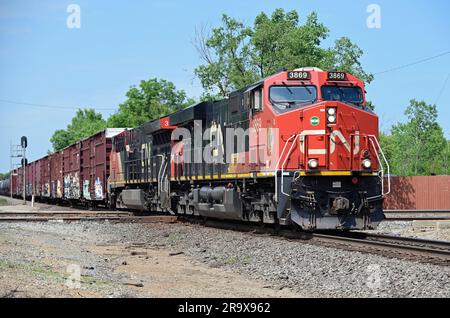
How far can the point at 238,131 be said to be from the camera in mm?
18062

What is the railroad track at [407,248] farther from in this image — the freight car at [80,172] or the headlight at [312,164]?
the freight car at [80,172]

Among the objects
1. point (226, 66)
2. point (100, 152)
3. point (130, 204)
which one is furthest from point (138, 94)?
point (130, 204)

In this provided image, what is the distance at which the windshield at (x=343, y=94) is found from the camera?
16080 millimetres

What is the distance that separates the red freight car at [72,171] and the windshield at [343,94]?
27.8 m

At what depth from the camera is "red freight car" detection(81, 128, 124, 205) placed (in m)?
34.9

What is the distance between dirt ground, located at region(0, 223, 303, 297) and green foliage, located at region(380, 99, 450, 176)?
8220cm

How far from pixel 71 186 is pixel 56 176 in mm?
6295

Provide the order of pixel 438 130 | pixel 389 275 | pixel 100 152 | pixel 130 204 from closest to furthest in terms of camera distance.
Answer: pixel 389 275, pixel 130 204, pixel 100 152, pixel 438 130

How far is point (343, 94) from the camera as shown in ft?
53.3

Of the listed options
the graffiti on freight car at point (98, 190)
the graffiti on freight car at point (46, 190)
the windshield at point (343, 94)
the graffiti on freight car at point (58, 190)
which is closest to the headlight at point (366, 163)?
the windshield at point (343, 94)

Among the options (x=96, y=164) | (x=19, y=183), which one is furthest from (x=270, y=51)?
(x=19, y=183)

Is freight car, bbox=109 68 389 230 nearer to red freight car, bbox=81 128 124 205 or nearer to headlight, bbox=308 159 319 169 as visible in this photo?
headlight, bbox=308 159 319 169

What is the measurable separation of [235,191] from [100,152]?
19.4 m
